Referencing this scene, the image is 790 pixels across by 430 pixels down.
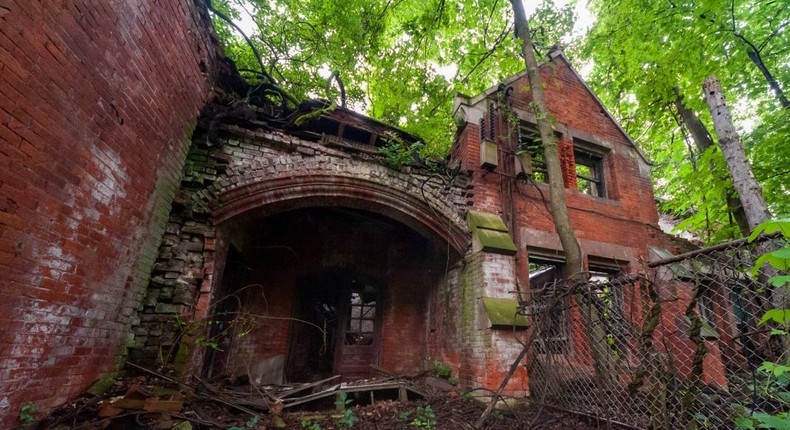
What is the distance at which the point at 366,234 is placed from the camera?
816 cm

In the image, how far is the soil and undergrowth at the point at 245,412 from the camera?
3.17 metres

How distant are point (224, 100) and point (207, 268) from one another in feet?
9.17

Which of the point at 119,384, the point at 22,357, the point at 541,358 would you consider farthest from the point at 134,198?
the point at 541,358

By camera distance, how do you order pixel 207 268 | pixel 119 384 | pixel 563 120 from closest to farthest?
1. pixel 119 384
2. pixel 207 268
3. pixel 563 120

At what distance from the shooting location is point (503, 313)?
522cm

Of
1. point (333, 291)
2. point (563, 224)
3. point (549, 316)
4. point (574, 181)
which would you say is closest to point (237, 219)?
point (333, 291)

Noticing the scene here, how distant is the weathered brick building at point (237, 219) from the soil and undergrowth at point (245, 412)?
246 mm

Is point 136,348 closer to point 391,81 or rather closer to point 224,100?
point 224,100

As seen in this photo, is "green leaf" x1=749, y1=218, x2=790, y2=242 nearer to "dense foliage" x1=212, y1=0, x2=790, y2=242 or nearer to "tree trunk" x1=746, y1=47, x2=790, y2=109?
"dense foliage" x1=212, y1=0, x2=790, y2=242

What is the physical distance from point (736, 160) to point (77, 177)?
8796 mm

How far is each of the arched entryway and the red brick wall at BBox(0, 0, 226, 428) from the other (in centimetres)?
262

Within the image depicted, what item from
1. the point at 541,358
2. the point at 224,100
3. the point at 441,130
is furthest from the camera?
the point at 441,130

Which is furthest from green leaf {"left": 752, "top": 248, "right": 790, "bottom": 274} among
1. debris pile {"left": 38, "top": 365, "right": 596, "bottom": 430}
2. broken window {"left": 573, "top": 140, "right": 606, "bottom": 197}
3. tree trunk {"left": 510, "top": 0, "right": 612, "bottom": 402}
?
broken window {"left": 573, "top": 140, "right": 606, "bottom": 197}

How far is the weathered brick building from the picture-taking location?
2672 mm
